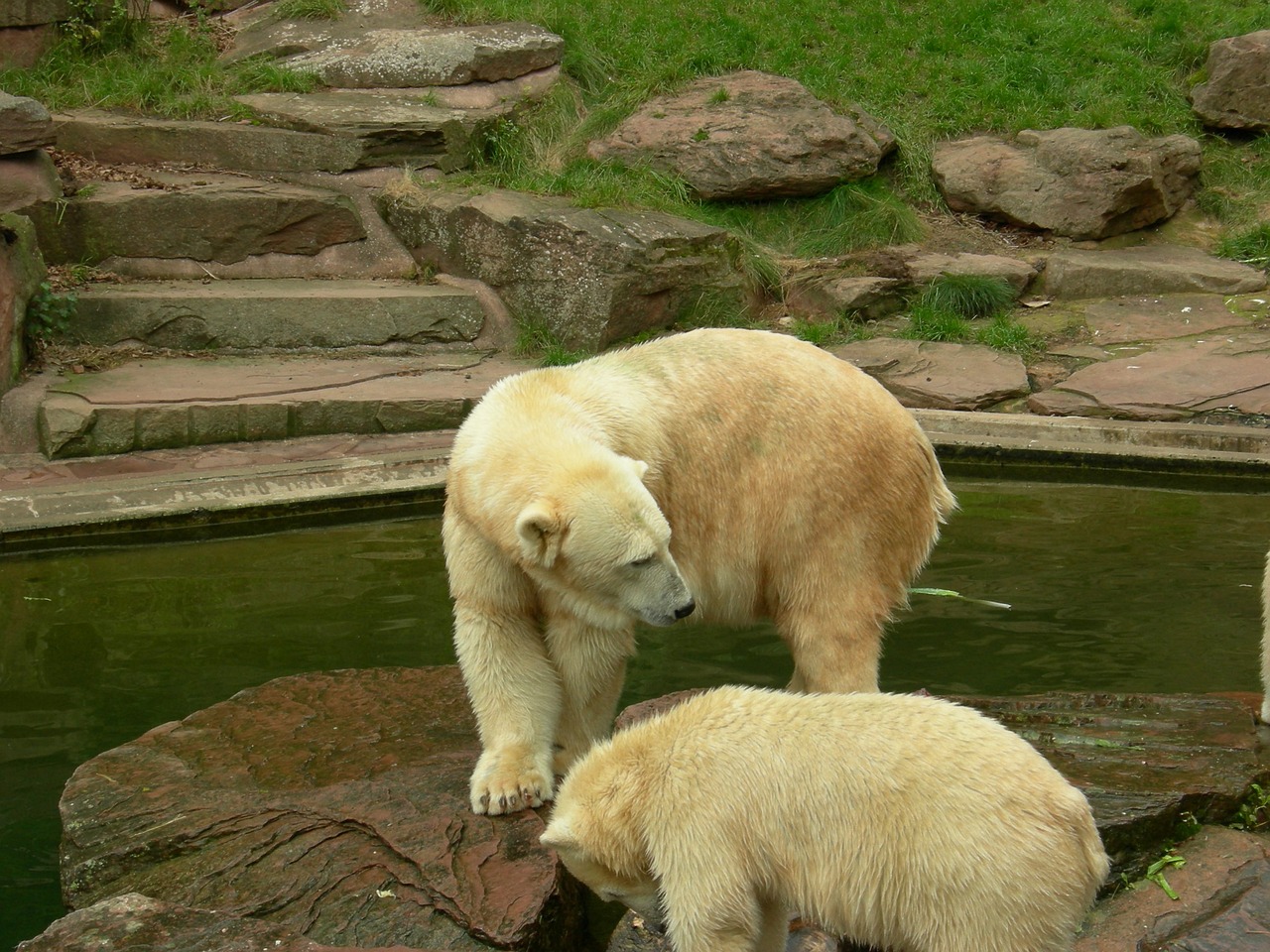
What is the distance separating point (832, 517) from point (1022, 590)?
87.1 inches

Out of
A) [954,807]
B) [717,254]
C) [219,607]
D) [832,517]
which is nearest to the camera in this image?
[954,807]

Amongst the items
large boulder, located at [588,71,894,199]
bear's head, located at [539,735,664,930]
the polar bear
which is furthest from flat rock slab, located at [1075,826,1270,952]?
large boulder, located at [588,71,894,199]

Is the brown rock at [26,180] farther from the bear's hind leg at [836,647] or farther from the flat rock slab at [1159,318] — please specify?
the flat rock slab at [1159,318]

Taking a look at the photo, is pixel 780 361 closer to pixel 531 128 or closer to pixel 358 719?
pixel 358 719

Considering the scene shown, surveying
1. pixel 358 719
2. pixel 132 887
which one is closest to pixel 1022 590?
pixel 358 719

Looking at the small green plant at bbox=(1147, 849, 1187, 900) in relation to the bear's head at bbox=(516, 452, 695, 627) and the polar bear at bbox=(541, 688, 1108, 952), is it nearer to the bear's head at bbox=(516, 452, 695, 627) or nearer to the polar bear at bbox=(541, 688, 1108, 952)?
the polar bear at bbox=(541, 688, 1108, 952)

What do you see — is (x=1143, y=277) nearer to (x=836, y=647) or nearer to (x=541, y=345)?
(x=541, y=345)

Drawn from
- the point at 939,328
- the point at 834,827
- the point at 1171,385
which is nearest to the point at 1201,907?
the point at 834,827

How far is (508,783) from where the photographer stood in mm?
3354

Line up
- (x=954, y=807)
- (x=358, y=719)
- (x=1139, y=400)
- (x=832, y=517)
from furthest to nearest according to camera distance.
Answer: (x=1139, y=400), (x=358, y=719), (x=832, y=517), (x=954, y=807)

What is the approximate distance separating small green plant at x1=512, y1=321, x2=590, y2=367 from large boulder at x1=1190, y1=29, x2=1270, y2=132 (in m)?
6.23

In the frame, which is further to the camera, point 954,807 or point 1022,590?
point 1022,590

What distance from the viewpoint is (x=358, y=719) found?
397cm

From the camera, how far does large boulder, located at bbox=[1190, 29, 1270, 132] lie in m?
11.0
